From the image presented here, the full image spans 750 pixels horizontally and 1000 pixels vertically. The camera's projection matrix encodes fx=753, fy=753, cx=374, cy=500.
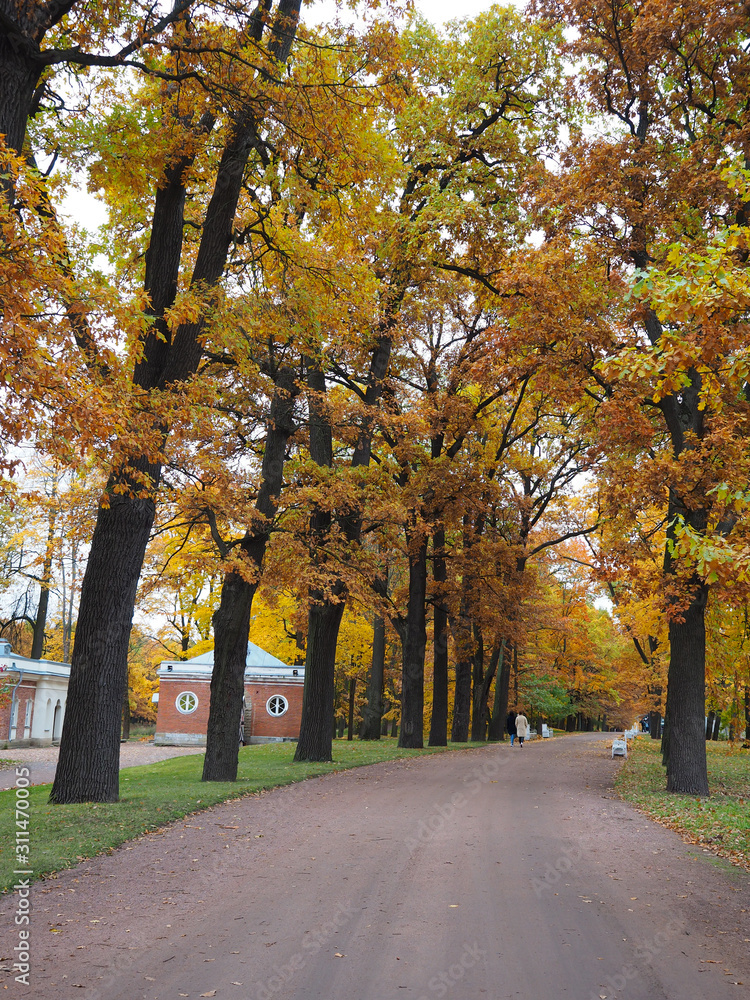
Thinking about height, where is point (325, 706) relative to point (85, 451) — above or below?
below

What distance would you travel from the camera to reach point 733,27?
11984 millimetres

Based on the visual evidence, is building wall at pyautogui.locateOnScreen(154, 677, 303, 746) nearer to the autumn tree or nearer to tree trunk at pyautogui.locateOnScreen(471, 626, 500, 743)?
tree trunk at pyautogui.locateOnScreen(471, 626, 500, 743)

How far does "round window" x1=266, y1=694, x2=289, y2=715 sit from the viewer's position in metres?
34.8

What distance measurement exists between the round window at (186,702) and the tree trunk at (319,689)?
18.7 meters

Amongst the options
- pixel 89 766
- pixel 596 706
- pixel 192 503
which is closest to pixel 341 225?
pixel 192 503

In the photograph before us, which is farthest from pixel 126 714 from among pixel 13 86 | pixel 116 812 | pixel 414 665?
pixel 13 86

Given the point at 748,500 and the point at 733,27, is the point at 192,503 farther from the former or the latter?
the point at 733,27

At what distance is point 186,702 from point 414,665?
16281 millimetres

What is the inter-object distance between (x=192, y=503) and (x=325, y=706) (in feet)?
23.5

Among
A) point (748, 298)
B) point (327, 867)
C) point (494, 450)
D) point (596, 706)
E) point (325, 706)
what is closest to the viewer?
point (748, 298)

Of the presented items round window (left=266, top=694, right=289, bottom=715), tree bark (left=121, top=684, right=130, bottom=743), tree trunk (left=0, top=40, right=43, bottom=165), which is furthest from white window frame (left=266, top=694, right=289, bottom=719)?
tree trunk (left=0, top=40, right=43, bottom=165)

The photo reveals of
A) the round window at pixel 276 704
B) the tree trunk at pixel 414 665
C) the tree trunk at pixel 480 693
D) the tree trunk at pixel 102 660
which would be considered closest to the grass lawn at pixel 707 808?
the tree trunk at pixel 414 665

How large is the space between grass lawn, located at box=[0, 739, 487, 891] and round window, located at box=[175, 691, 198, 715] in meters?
18.9

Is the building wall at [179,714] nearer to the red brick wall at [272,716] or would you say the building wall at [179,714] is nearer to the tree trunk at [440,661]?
the red brick wall at [272,716]
